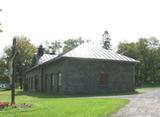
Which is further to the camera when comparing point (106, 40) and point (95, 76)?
point (106, 40)

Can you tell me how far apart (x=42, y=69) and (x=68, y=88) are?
13040 mm

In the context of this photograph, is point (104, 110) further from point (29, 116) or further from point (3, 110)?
point (3, 110)

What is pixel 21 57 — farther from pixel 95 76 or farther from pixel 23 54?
pixel 95 76

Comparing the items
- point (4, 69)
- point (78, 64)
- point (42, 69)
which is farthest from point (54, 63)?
point (4, 69)

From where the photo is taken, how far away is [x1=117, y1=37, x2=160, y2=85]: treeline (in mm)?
81500

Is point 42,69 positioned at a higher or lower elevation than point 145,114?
higher

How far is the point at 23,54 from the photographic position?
88.1 m

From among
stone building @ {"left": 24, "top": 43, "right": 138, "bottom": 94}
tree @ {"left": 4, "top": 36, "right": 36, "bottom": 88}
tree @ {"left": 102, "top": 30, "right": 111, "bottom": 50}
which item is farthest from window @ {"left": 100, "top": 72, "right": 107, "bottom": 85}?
tree @ {"left": 102, "top": 30, "right": 111, "bottom": 50}

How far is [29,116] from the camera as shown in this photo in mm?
14102

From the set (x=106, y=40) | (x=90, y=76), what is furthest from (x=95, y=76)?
(x=106, y=40)

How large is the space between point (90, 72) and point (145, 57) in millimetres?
48060

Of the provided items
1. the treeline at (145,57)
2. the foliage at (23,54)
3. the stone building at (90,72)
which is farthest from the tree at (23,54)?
the stone building at (90,72)

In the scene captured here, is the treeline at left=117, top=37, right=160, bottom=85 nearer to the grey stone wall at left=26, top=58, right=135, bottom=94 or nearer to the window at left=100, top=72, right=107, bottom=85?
the grey stone wall at left=26, top=58, right=135, bottom=94

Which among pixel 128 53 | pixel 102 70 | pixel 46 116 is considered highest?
pixel 128 53
